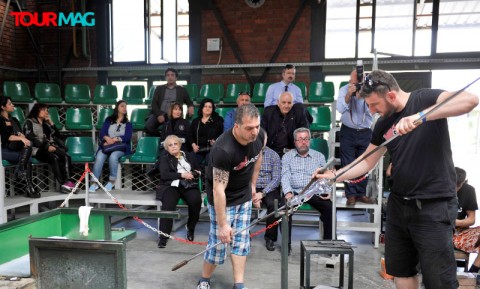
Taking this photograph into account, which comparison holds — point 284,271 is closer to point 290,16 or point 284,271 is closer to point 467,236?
point 467,236

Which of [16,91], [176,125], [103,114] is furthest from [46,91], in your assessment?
[176,125]

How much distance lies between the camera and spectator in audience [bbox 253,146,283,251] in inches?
181

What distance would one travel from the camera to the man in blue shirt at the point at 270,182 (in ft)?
15.1

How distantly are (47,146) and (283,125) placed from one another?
136 inches

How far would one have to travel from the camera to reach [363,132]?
15.4 feet

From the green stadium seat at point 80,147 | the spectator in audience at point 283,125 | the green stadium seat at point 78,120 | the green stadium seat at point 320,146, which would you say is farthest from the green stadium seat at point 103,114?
the green stadium seat at point 320,146

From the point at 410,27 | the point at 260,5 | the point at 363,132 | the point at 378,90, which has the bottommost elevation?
the point at 363,132

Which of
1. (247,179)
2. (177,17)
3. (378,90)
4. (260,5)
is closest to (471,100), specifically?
(378,90)

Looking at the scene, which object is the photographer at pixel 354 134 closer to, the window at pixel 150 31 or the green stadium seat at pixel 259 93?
the green stadium seat at pixel 259 93

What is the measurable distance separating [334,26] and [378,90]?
649 centimetres

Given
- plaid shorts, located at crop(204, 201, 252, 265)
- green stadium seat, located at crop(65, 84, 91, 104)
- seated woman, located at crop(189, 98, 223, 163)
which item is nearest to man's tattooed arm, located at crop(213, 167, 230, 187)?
plaid shorts, located at crop(204, 201, 252, 265)

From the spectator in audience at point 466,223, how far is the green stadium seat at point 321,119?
8.32ft

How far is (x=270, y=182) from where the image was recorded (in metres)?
4.72

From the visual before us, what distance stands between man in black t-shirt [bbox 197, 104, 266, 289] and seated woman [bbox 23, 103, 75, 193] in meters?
3.46
